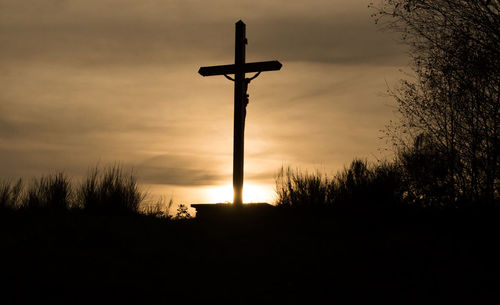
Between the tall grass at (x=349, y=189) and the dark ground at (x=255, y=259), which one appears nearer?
the dark ground at (x=255, y=259)

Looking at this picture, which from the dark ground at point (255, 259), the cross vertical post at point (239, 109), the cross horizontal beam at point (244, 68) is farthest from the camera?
the cross vertical post at point (239, 109)

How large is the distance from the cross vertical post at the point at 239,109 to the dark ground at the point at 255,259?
171 cm

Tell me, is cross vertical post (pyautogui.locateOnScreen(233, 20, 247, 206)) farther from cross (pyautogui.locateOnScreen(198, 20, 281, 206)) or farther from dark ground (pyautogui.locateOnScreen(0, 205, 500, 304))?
dark ground (pyautogui.locateOnScreen(0, 205, 500, 304))

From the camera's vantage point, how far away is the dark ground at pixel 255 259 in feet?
18.1

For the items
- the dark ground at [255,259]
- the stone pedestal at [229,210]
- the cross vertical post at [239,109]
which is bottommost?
the dark ground at [255,259]

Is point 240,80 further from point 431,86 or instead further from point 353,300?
point 353,300

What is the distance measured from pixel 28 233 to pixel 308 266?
404 cm

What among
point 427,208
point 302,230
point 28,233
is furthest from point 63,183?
point 427,208

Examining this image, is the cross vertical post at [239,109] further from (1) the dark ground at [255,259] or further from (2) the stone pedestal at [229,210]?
(1) the dark ground at [255,259]

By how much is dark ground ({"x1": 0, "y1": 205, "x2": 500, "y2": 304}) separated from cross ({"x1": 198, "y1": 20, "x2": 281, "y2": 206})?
178 centimetres

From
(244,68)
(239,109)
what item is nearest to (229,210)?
(239,109)

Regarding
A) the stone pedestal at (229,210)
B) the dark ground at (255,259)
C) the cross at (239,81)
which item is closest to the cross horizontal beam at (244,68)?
the cross at (239,81)

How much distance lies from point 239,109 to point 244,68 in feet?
2.88

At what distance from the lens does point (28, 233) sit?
→ 742cm
